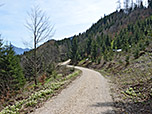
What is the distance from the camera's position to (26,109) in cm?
584

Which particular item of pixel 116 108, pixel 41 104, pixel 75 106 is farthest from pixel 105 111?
pixel 41 104

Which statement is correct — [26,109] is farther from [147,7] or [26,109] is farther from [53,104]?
[147,7]

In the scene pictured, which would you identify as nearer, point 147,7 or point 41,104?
point 41,104

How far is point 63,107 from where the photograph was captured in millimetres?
5828

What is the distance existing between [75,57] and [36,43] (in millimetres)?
39118

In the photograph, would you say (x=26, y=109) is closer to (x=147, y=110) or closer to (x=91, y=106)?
(x=91, y=106)

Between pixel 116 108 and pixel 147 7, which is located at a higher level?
pixel 147 7

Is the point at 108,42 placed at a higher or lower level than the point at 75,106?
higher

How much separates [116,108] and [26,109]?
453 cm

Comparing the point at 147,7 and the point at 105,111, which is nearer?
the point at 105,111

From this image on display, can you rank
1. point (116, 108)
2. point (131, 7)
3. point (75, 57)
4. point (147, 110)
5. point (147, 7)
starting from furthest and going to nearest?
point (131, 7), point (147, 7), point (75, 57), point (116, 108), point (147, 110)

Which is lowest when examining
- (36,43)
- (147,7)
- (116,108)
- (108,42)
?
(116,108)

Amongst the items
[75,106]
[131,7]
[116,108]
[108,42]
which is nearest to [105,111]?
[116,108]

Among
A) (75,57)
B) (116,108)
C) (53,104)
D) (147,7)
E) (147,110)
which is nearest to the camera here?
(147,110)
